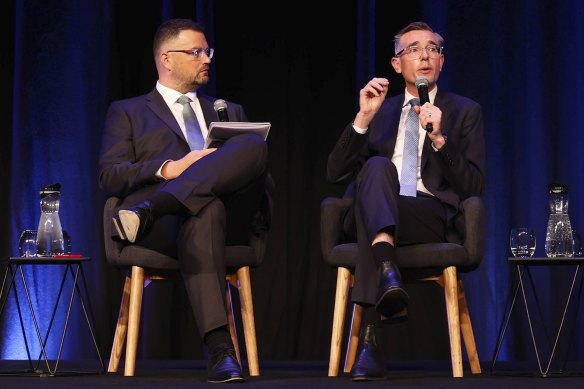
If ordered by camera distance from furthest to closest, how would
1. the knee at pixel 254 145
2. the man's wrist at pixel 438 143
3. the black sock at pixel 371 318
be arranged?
the man's wrist at pixel 438 143, the knee at pixel 254 145, the black sock at pixel 371 318

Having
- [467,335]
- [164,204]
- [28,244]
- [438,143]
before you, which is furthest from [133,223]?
[467,335]

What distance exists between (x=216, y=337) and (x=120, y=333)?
63 cm

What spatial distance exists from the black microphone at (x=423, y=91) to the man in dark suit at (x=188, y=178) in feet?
1.72

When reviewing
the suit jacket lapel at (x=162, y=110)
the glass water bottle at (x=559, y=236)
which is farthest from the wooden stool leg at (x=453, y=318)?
the suit jacket lapel at (x=162, y=110)

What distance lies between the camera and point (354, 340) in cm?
325

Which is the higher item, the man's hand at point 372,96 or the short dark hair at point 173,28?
the short dark hair at point 173,28

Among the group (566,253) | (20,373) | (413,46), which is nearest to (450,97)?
(413,46)

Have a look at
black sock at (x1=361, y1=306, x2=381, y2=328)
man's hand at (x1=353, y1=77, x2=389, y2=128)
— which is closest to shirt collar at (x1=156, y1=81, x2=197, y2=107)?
man's hand at (x1=353, y1=77, x2=389, y2=128)

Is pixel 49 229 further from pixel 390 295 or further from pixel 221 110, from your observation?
pixel 390 295

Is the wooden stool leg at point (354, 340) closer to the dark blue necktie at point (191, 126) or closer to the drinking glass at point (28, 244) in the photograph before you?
the dark blue necktie at point (191, 126)

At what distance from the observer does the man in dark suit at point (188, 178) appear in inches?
109

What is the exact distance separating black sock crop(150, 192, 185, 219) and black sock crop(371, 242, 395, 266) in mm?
586

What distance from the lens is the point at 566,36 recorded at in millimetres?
4445

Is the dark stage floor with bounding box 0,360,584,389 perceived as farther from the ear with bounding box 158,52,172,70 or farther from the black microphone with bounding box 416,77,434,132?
the ear with bounding box 158,52,172,70
